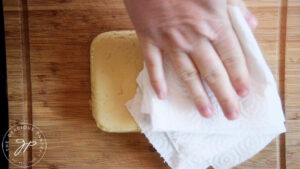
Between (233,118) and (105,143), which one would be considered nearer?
(233,118)

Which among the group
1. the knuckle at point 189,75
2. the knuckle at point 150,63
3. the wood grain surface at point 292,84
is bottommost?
the wood grain surface at point 292,84

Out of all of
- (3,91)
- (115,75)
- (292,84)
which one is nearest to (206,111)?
(115,75)

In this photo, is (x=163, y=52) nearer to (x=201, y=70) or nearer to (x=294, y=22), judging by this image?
(x=201, y=70)

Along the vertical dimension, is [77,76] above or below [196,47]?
below

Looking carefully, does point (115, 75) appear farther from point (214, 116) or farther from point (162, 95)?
point (214, 116)

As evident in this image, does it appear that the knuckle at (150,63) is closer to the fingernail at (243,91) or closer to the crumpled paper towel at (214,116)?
the crumpled paper towel at (214,116)

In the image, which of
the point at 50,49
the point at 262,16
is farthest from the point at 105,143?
the point at 262,16

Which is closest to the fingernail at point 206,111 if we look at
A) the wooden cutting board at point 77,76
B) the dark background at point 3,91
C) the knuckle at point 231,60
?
the knuckle at point 231,60
